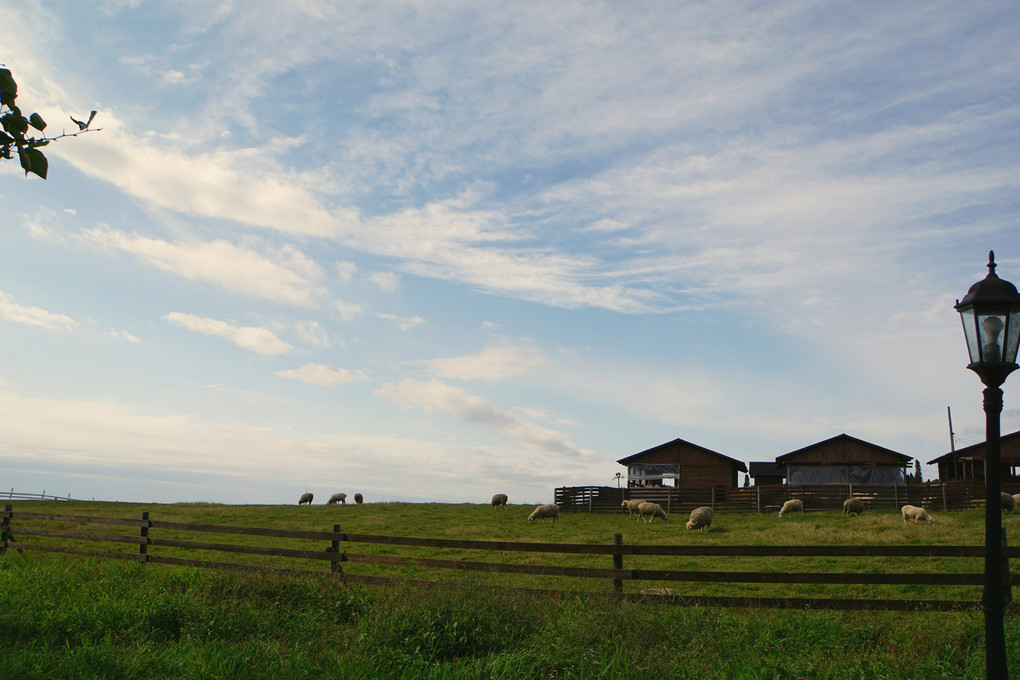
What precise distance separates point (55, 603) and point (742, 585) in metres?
13.2

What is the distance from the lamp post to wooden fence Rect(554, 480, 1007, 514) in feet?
99.8

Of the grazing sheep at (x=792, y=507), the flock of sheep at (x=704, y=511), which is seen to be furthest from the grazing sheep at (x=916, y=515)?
the grazing sheep at (x=792, y=507)

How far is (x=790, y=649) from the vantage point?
8.16 m

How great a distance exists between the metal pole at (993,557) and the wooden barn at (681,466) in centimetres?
4197

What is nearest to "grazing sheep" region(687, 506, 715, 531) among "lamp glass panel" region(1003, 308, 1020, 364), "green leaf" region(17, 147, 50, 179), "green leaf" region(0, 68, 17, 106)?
"lamp glass panel" region(1003, 308, 1020, 364)

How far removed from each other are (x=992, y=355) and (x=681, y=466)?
140ft

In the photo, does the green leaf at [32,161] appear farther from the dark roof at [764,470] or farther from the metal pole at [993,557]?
the dark roof at [764,470]

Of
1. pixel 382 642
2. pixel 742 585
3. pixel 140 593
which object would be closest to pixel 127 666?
pixel 382 642

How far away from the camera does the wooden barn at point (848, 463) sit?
45438mm

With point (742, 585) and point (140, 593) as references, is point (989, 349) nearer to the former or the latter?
point (742, 585)

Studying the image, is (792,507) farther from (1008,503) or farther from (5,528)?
(5,528)

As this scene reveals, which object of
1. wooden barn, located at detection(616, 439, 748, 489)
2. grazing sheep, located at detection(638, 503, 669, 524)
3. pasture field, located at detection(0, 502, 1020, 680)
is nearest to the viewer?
pasture field, located at detection(0, 502, 1020, 680)

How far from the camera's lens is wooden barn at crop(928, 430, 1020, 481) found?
4672cm

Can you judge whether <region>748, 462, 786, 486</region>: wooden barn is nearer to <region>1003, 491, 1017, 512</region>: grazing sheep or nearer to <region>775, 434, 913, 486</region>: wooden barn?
<region>775, 434, 913, 486</region>: wooden barn
